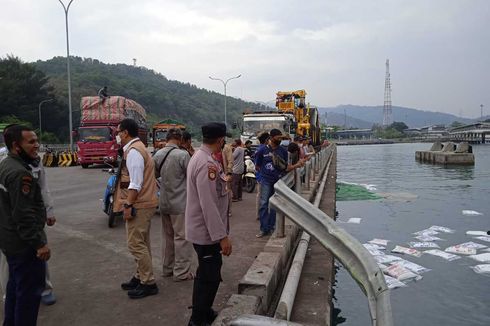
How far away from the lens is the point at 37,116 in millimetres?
56125

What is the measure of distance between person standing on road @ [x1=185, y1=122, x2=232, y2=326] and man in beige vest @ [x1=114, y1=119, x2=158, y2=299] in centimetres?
98

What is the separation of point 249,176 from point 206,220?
929 cm

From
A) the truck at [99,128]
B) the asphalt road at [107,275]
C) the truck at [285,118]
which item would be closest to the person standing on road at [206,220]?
the asphalt road at [107,275]

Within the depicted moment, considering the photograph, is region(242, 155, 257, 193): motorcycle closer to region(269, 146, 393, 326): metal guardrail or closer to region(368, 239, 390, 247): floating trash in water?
region(368, 239, 390, 247): floating trash in water

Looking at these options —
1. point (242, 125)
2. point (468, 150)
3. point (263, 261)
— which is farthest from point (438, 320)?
point (468, 150)

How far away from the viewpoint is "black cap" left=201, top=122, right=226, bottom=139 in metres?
3.71

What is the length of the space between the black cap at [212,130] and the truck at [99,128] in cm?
1817

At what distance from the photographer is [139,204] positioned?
448 cm

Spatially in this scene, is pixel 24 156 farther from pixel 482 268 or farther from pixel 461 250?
pixel 461 250

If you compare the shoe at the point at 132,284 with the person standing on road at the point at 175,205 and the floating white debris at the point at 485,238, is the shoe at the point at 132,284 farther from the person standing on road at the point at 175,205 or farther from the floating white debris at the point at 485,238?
the floating white debris at the point at 485,238

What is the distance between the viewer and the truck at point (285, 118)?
19516mm

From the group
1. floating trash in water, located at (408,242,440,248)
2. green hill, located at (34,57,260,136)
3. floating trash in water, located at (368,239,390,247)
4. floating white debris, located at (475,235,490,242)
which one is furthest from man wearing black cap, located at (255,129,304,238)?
green hill, located at (34,57,260,136)

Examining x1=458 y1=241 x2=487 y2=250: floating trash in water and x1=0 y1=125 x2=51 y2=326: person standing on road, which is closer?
x1=0 y1=125 x2=51 y2=326: person standing on road

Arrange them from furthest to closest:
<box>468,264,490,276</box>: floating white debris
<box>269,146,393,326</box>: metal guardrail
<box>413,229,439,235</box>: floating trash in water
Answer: <box>413,229,439,235</box>: floating trash in water, <box>468,264,490,276</box>: floating white debris, <box>269,146,393,326</box>: metal guardrail
